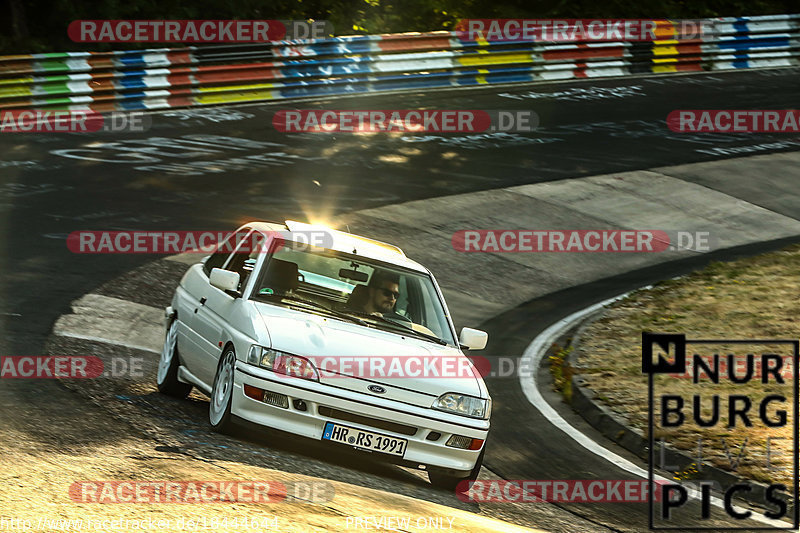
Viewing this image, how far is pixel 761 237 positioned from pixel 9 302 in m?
12.7

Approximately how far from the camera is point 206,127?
73.8ft

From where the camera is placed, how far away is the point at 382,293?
880cm

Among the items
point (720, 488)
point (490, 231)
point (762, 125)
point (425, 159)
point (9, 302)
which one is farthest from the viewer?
point (762, 125)

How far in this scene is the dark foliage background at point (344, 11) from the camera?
2755 centimetres

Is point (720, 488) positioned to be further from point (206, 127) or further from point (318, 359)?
point (206, 127)

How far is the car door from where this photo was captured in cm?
837

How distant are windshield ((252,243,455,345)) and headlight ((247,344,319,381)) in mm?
844

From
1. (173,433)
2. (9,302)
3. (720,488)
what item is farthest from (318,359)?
(9,302)

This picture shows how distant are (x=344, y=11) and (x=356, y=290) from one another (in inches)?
1017

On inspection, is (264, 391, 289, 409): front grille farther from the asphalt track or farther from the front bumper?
the asphalt track

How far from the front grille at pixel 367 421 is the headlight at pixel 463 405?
0.82ft
